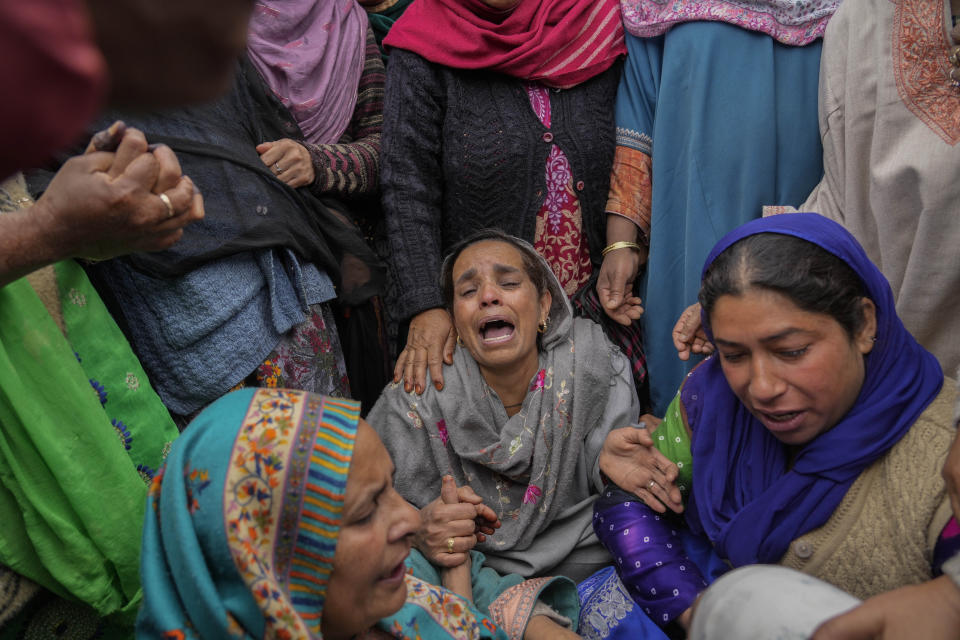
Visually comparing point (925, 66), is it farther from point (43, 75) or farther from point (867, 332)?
point (43, 75)

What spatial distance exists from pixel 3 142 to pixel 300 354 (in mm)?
1998

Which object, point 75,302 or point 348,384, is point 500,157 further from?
point 75,302

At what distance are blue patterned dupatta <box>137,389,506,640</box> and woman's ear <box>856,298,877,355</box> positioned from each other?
1311mm

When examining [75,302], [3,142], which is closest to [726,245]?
[75,302]

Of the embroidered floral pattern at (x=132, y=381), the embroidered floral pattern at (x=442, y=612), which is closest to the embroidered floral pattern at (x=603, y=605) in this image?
the embroidered floral pattern at (x=442, y=612)

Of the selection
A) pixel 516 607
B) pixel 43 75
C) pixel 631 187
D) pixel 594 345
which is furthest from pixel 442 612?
pixel 631 187

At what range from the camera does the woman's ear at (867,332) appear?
1915mm

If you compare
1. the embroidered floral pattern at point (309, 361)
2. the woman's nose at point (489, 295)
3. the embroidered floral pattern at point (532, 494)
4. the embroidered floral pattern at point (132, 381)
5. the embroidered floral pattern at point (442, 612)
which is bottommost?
the embroidered floral pattern at point (532, 494)

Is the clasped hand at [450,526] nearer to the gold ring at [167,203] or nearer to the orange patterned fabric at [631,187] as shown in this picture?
the gold ring at [167,203]

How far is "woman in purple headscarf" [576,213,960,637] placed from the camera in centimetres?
179

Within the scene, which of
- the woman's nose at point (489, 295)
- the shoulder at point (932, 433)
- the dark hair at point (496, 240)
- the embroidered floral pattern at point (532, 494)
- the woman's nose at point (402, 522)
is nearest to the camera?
the woman's nose at point (402, 522)

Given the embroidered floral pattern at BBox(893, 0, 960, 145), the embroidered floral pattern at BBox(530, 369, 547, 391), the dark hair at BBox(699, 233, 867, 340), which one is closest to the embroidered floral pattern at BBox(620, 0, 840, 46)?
the embroidered floral pattern at BBox(893, 0, 960, 145)

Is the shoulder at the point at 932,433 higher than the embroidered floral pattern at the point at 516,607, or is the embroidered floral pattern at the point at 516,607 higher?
the shoulder at the point at 932,433

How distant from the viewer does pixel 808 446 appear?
6.38ft
